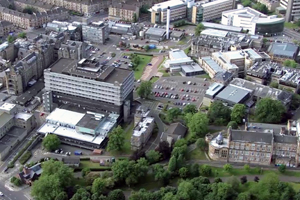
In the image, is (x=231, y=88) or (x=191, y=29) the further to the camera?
(x=191, y=29)

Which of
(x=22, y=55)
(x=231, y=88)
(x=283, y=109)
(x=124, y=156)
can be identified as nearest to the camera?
(x=124, y=156)

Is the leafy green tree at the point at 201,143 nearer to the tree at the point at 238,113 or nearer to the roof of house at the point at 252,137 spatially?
the roof of house at the point at 252,137

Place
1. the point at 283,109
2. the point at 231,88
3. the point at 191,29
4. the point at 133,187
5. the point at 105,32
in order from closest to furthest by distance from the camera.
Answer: the point at 133,187
the point at 283,109
the point at 231,88
the point at 105,32
the point at 191,29

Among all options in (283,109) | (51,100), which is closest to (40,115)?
(51,100)

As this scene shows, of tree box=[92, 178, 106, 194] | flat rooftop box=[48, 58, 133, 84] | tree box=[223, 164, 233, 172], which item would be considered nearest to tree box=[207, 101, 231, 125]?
tree box=[223, 164, 233, 172]

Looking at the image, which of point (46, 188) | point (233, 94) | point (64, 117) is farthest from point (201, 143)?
point (46, 188)

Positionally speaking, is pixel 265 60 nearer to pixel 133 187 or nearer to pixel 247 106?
pixel 247 106

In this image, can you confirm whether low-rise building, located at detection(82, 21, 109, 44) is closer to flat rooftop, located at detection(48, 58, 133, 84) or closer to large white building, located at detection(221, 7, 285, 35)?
flat rooftop, located at detection(48, 58, 133, 84)

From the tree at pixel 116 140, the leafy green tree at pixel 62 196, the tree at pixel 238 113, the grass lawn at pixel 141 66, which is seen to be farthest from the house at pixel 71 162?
the grass lawn at pixel 141 66
